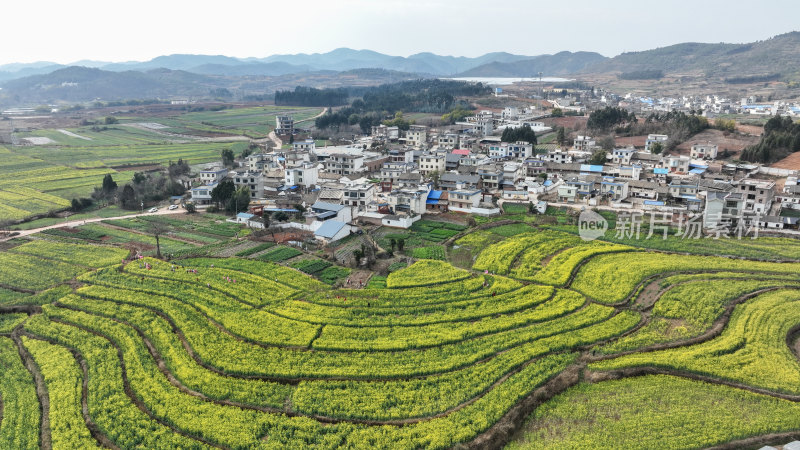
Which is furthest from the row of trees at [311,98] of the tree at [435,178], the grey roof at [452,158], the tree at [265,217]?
the tree at [265,217]

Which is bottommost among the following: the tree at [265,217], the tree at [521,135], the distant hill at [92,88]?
the tree at [265,217]

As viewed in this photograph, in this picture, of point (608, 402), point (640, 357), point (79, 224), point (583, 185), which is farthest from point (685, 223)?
point (79, 224)

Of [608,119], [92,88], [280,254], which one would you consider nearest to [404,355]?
[280,254]

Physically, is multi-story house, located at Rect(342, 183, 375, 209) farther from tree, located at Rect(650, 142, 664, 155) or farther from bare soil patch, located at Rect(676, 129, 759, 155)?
bare soil patch, located at Rect(676, 129, 759, 155)

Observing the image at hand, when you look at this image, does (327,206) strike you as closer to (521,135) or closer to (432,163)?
(432,163)

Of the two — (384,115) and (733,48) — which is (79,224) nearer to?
(384,115)

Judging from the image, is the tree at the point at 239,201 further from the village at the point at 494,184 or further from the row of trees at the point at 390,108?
the row of trees at the point at 390,108
